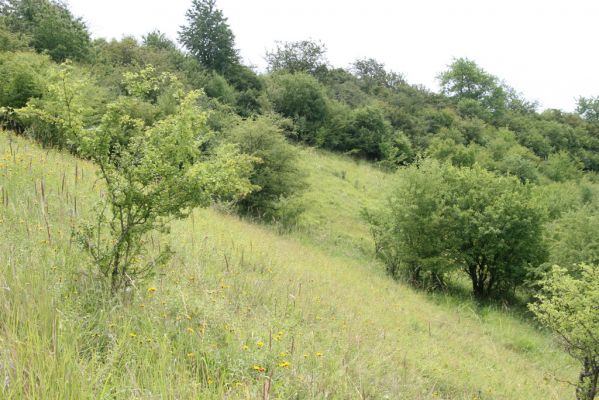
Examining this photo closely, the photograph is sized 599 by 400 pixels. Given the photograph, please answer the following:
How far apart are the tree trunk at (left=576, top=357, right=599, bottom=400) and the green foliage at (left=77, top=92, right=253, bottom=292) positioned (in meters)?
6.60

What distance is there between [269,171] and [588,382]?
496 inches

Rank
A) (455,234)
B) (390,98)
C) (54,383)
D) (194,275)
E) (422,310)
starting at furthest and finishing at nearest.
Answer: (390,98) < (455,234) < (422,310) < (194,275) < (54,383)

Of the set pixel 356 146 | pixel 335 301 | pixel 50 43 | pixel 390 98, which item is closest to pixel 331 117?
pixel 356 146

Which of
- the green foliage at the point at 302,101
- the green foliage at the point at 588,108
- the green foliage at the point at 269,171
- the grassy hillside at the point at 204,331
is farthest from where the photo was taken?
the green foliage at the point at 588,108

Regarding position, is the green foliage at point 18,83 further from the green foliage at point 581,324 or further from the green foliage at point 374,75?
the green foliage at point 374,75

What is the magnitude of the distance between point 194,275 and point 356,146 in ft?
100

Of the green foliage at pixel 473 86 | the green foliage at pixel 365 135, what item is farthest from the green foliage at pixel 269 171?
the green foliage at pixel 473 86

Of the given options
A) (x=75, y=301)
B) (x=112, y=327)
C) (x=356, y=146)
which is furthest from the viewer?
(x=356, y=146)

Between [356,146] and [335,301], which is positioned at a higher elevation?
[356,146]

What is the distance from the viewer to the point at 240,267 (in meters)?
6.56

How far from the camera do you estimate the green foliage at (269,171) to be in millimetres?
17094

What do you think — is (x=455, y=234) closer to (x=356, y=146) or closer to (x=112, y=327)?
(x=112, y=327)

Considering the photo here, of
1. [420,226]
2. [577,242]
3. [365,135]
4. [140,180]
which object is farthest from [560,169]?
[140,180]

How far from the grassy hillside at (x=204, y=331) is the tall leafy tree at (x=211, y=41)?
31178mm
